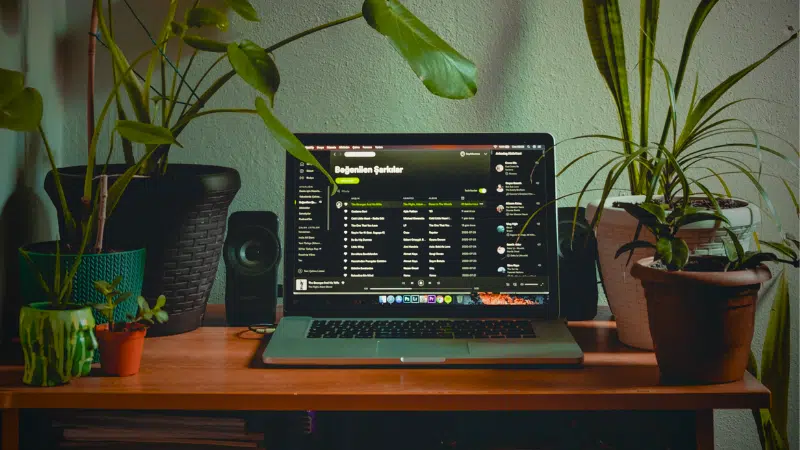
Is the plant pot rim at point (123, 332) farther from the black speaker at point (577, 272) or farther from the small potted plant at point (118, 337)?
the black speaker at point (577, 272)

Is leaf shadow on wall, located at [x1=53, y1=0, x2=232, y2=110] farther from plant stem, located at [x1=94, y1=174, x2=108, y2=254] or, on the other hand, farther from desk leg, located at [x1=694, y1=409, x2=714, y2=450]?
desk leg, located at [x1=694, y1=409, x2=714, y2=450]

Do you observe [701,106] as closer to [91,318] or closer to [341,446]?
[341,446]

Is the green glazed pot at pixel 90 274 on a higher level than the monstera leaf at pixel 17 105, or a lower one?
lower

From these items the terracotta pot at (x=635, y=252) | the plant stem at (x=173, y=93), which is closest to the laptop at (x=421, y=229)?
the terracotta pot at (x=635, y=252)

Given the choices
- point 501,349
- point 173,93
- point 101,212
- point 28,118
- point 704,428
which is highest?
point 173,93

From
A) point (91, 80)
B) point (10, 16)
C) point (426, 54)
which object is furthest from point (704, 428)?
point (10, 16)

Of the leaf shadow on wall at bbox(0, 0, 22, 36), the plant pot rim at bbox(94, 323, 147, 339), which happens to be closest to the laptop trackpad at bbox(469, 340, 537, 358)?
the plant pot rim at bbox(94, 323, 147, 339)

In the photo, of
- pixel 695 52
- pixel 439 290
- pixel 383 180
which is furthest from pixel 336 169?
pixel 695 52

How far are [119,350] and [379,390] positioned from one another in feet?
1.25

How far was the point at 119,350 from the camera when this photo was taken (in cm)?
125

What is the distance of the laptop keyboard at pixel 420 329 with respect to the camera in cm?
141

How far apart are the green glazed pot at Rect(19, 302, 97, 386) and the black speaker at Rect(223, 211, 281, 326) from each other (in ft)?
1.15

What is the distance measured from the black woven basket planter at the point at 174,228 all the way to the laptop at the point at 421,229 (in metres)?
0.13

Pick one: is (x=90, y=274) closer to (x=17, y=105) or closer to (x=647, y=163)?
(x=17, y=105)
